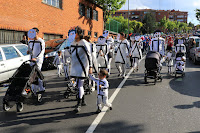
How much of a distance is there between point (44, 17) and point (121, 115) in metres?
16.6

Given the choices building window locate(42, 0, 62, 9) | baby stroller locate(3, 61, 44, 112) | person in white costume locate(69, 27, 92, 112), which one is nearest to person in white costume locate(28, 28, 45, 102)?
baby stroller locate(3, 61, 44, 112)

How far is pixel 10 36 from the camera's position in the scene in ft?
50.1

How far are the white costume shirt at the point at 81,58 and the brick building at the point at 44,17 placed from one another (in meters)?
10.8

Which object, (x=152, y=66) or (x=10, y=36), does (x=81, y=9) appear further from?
(x=152, y=66)

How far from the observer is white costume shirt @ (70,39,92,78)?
5.08 metres

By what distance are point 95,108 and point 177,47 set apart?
6467mm

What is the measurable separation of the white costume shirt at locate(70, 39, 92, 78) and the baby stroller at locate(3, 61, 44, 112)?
3.89 feet

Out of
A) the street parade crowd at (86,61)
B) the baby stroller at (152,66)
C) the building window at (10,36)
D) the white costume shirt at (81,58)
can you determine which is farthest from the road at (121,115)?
the building window at (10,36)

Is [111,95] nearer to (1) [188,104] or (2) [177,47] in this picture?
(1) [188,104]

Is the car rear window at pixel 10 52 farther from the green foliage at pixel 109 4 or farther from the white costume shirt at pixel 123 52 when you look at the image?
the green foliage at pixel 109 4

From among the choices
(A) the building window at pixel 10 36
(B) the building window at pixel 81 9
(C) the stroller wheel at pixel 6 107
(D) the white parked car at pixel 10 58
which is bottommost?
(C) the stroller wheel at pixel 6 107

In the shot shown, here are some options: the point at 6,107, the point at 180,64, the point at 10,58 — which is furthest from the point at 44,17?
the point at 6,107

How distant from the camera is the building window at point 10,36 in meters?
14.4

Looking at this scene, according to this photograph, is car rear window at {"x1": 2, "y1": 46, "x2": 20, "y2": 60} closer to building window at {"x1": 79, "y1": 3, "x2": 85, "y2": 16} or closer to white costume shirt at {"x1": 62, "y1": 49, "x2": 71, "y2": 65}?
white costume shirt at {"x1": 62, "y1": 49, "x2": 71, "y2": 65}
